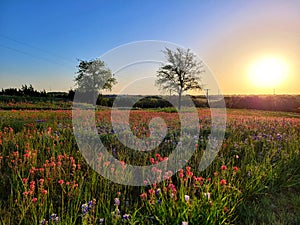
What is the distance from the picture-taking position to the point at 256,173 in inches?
138

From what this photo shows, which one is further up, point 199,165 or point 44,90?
point 44,90

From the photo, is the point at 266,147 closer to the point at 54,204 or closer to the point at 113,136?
the point at 113,136

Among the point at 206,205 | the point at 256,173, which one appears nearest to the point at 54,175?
the point at 206,205

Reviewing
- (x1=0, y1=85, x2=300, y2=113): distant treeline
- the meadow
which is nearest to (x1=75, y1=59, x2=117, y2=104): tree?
(x1=0, y1=85, x2=300, y2=113): distant treeline

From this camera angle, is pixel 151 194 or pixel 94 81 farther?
pixel 94 81

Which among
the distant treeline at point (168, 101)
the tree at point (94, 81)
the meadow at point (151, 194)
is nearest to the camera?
the meadow at point (151, 194)

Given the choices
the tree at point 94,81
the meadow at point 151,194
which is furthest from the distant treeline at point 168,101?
the meadow at point 151,194

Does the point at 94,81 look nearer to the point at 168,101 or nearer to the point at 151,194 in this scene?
the point at 168,101

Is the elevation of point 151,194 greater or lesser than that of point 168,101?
lesser

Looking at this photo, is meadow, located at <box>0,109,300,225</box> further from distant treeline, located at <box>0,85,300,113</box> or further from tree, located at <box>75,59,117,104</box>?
tree, located at <box>75,59,117,104</box>

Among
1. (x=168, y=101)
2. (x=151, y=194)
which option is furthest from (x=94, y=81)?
(x=151, y=194)

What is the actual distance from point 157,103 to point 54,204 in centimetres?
3411

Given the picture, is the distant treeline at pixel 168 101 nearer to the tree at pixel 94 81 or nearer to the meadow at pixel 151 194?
the tree at pixel 94 81

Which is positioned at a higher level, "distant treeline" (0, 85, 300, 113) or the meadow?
"distant treeline" (0, 85, 300, 113)
